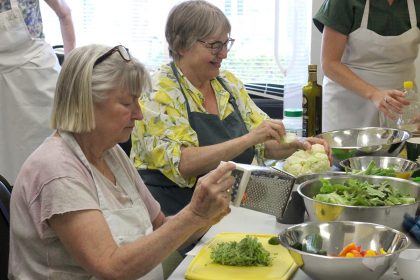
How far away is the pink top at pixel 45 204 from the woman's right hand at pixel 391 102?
1.36 meters

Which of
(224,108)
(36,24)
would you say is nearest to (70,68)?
(224,108)

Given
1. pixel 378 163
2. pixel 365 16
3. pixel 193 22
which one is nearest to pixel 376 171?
pixel 378 163

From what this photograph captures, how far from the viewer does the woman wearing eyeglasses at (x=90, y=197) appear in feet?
4.78

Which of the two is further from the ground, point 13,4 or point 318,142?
point 13,4

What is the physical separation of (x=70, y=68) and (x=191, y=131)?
713mm

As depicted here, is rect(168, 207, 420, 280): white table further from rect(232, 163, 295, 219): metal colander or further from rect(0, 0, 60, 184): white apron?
rect(0, 0, 60, 184): white apron

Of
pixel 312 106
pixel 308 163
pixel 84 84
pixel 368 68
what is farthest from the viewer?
pixel 368 68

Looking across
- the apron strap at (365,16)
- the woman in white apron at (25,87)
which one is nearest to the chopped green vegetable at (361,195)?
the apron strap at (365,16)

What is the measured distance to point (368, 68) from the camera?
2.99 meters

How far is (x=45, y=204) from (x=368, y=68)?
6.29ft

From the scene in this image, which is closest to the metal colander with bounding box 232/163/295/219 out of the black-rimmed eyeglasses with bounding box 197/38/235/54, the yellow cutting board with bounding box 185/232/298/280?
the yellow cutting board with bounding box 185/232/298/280

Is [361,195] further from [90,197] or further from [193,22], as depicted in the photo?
[193,22]

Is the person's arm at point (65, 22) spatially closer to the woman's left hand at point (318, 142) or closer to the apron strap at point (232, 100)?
the apron strap at point (232, 100)

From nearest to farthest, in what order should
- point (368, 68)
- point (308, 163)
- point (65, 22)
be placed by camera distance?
point (308, 163)
point (368, 68)
point (65, 22)
